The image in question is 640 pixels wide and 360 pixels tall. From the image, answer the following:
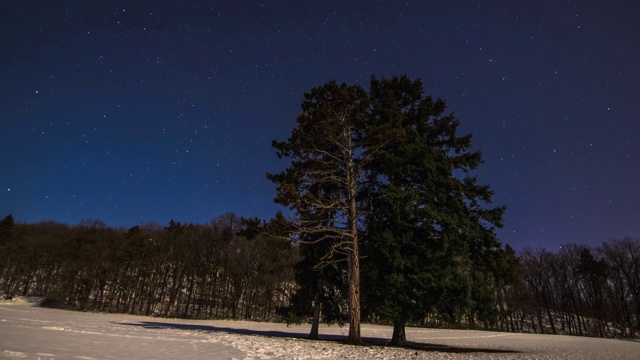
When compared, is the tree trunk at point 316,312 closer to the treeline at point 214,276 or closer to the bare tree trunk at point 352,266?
the bare tree trunk at point 352,266

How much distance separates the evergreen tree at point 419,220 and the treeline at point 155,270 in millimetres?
36801

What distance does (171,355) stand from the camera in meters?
9.05

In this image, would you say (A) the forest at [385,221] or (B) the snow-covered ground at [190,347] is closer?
(B) the snow-covered ground at [190,347]

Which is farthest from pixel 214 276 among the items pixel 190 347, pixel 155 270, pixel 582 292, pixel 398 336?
pixel 582 292

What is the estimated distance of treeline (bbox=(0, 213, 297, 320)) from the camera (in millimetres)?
56938

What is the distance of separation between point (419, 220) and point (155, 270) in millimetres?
55305

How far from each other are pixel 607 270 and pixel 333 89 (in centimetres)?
7458

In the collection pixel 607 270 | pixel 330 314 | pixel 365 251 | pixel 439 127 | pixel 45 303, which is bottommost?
pixel 45 303

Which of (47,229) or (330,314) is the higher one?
(47,229)

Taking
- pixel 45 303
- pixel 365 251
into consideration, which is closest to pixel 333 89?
pixel 365 251

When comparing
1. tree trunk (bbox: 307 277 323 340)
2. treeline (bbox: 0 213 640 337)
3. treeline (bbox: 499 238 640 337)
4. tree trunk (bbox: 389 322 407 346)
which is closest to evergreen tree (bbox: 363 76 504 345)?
tree trunk (bbox: 389 322 407 346)

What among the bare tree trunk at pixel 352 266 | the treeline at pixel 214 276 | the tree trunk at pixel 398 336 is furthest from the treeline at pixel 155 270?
the bare tree trunk at pixel 352 266

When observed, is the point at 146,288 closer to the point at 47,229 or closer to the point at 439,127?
the point at 47,229

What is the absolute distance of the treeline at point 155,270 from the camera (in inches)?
2242
